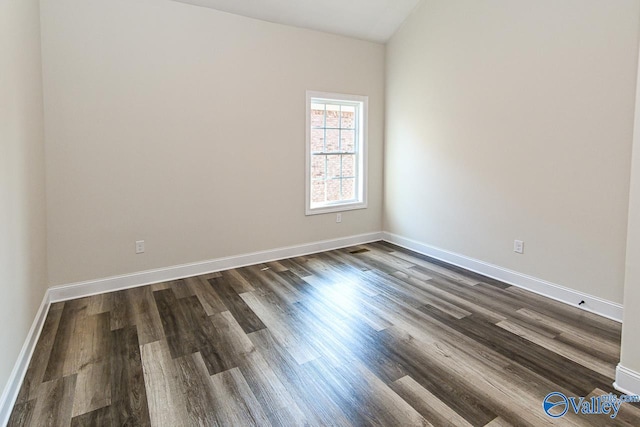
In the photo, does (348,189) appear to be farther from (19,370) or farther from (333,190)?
(19,370)

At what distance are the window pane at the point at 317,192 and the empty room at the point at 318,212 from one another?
0.03 metres

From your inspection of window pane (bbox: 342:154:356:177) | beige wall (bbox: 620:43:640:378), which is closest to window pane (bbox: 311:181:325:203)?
window pane (bbox: 342:154:356:177)

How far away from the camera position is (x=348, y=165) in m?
5.08

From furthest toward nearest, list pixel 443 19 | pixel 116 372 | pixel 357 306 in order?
pixel 443 19
pixel 357 306
pixel 116 372

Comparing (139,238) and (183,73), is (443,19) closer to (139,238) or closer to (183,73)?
(183,73)

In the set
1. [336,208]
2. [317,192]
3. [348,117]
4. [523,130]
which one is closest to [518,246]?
[523,130]

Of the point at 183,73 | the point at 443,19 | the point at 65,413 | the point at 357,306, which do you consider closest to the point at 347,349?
the point at 357,306

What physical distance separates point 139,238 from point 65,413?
2003mm

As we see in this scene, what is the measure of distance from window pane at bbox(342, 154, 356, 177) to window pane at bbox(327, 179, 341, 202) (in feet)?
0.56

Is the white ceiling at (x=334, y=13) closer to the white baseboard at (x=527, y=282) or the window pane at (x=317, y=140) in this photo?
the window pane at (x=317, y=140)

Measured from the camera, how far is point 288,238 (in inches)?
180

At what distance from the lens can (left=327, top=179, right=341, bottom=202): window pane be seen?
4965 millimetres

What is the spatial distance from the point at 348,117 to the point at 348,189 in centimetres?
101

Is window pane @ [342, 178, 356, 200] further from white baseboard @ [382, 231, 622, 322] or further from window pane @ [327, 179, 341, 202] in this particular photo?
white baseboard @ [382, 231, 622, 322]
